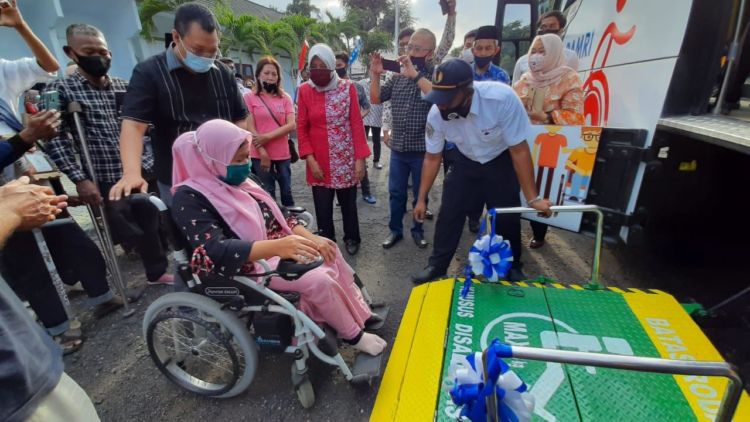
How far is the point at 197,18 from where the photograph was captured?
1.96 m

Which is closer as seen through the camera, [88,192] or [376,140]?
[88,192]

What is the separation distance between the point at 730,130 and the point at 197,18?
2904 mm

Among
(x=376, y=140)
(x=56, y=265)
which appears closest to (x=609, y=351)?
(x=56, y=265)

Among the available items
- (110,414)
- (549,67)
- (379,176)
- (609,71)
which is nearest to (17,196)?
(110,414)

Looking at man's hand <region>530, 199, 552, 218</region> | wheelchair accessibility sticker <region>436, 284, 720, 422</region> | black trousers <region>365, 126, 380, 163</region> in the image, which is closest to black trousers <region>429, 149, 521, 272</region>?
man's hand <region>530, 199, 552, 218</region>

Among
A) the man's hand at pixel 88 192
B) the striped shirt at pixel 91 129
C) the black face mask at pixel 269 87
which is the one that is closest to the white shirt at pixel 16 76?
the striped shirt at pixel 91 129

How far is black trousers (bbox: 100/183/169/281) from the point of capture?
2825 millimetres

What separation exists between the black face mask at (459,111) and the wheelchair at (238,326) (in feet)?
4.17

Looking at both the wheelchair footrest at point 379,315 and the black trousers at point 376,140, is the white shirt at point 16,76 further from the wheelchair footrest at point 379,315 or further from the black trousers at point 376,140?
the black trousers at point 376,140

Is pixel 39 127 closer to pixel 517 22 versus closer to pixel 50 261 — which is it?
pixel 50 261

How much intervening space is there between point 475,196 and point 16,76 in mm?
3336

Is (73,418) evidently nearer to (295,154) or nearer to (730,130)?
(730,130)

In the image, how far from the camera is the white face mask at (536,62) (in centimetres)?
294

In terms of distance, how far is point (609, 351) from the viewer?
1677mm
